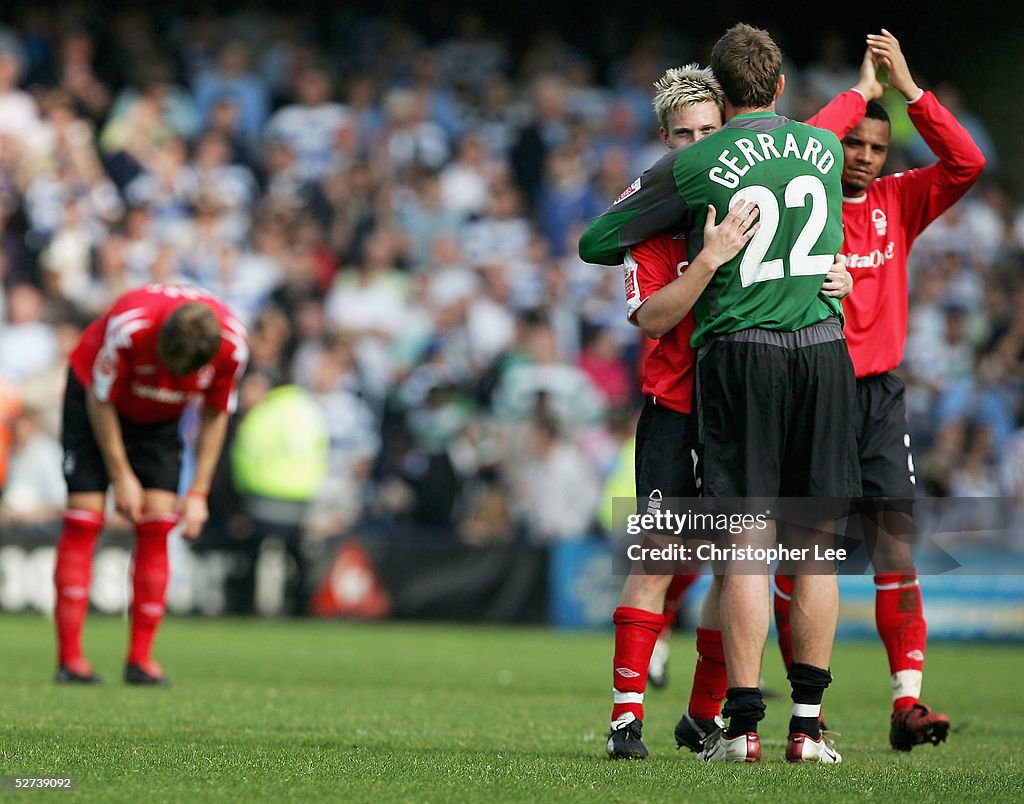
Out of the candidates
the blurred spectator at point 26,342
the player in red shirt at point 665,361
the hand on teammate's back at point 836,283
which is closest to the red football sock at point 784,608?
the player in red shirt at point 665,361

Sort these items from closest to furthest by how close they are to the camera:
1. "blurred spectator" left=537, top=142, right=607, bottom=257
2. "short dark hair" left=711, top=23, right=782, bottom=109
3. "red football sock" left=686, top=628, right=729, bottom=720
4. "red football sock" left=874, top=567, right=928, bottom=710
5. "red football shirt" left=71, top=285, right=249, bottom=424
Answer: "short dark hair" left=711, top=23, right=782, bottom=109
"red football sock" left=686, top=628, right=729, bottom=720
"red football sock" left=874, top=567, right=928, bottom=710
"red football shirt" left=71, top=285, right=249, bottom=424
"blurred spectator" left=537, top=142, right=607, bottom=257

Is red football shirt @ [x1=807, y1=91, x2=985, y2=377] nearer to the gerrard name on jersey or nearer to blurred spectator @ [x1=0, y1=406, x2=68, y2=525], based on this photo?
the gerrard name on jersey

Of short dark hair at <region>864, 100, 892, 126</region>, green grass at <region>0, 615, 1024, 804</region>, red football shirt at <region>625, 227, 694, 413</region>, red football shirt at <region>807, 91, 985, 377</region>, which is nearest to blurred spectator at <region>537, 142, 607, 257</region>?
green grass at <region>0, 615, 1024, 804</region>

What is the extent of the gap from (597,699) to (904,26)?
14.6m

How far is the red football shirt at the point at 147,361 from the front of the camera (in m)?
7.79

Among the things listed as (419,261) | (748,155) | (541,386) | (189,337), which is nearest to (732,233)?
(748,155)

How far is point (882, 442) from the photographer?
6.29 meters

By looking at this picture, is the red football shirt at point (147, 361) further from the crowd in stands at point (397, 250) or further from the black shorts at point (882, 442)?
the crowd in stands at point (397, 250)

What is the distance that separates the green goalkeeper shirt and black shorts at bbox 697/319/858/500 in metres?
0.07

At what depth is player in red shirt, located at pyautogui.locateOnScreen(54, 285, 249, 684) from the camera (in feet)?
25.8

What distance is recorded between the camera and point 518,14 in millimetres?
21422

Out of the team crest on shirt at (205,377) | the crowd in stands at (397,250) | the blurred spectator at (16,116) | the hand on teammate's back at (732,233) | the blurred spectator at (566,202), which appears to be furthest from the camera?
the blurred spectator at (566,202)

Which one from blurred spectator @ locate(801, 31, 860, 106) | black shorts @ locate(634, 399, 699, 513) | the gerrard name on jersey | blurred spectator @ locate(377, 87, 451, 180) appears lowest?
black shorts @ locate(634, 399, 699, 513)

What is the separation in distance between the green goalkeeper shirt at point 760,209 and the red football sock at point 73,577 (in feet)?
13.2
